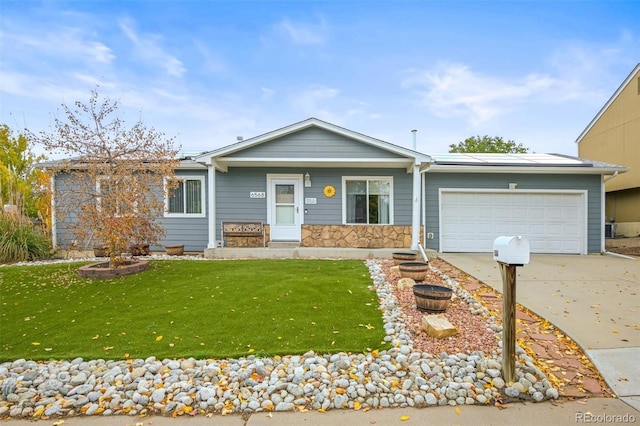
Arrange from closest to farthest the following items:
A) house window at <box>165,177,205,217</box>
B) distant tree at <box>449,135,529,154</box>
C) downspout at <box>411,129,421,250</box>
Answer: downspout at <box>411,129,421,250</box>, house window at <box>165,177,205,217</box>, distant tree at <box>449,135,529,154</box>

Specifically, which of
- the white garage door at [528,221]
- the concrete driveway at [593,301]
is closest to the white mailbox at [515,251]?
the concrete driveway at [593,301]

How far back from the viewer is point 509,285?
2.76 metres

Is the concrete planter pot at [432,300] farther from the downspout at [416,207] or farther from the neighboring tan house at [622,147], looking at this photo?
the neighboring tan house at [622,147]

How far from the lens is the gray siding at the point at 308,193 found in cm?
971

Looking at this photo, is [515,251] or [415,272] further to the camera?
[415,272]

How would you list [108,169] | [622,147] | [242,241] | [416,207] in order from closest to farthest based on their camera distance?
[108,169]
[416,207]
[242,241]
[622,147]

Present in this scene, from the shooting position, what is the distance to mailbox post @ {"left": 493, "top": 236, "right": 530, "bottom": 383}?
8.59 feet

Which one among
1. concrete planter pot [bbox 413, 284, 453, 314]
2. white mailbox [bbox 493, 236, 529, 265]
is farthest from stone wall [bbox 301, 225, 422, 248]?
white mailbox [bbox 493, 236, 529, 265]

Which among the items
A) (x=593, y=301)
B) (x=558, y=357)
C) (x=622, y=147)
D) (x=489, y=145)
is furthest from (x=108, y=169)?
(x=489, y=145)

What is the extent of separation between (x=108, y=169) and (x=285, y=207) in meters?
4.75

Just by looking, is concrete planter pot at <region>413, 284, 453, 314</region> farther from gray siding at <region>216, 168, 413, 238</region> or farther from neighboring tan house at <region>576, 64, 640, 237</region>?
neighboring tan house at <region>576, 64, 640, 237</region>

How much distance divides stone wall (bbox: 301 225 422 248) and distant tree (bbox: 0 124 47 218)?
656 cm

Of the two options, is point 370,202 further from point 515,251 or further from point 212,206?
point 515,251

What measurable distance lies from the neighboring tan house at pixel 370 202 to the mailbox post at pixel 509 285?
6.20m
